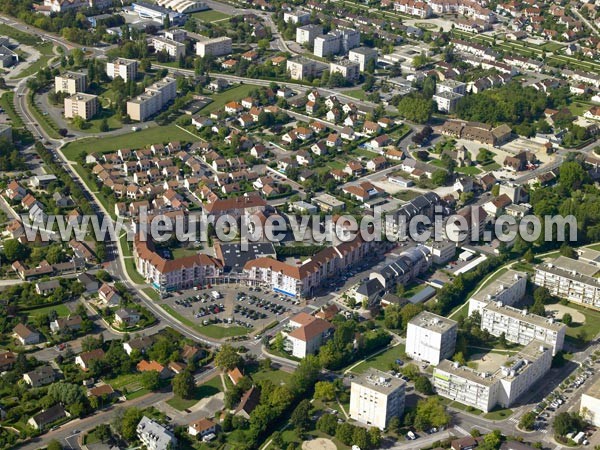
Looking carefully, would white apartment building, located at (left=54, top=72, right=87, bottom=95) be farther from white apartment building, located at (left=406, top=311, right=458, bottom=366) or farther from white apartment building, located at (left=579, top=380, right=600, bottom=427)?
white apartment building, located at (left=579, top=380, right=600, bottom=427)

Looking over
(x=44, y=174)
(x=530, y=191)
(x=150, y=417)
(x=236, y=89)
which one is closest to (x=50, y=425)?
(x=150, y=417)

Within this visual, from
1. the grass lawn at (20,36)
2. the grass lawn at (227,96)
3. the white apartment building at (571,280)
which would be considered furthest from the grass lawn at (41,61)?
the white apartment building at (571,280)

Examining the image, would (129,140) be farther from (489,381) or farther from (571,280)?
(489,381)

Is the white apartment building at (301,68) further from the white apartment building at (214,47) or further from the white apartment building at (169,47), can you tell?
the white apartment building at (169,47)

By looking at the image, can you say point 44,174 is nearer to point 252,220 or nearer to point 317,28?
point 252,220

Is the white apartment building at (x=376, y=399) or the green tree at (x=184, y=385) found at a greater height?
the white apartment building at (x=376, y=399)

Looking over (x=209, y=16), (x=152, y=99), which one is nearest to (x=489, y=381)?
(x=152, y=99)
